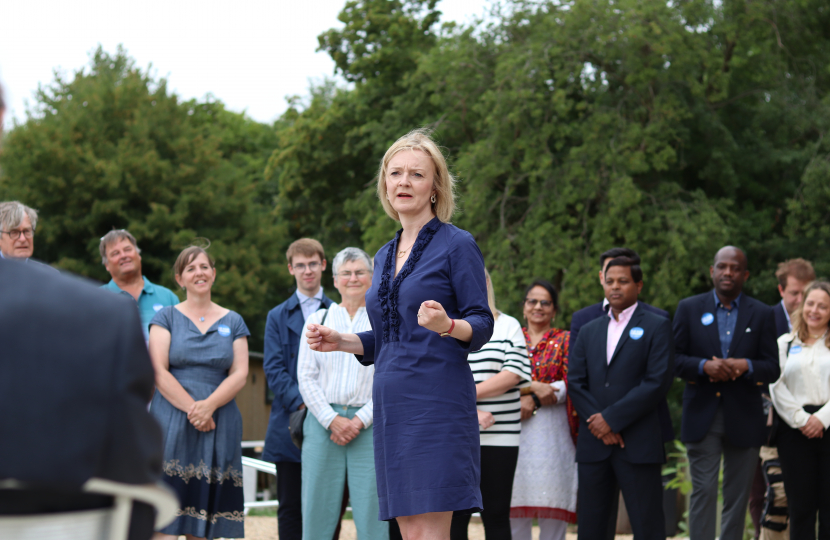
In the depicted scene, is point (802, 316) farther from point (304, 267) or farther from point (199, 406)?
point (199, 406)

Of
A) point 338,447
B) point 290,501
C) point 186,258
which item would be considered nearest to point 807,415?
point 338,447

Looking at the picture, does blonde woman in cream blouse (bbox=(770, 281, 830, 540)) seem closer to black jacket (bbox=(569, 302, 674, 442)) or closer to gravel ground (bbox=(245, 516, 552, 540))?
black jacket (bbox=(569, 302, 674, 442))

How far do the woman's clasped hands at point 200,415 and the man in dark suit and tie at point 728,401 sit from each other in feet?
10.6

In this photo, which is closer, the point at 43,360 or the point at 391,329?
the point at 43,360

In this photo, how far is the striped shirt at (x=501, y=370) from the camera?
5223mm

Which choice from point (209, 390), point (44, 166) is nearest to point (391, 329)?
point (209, 390)

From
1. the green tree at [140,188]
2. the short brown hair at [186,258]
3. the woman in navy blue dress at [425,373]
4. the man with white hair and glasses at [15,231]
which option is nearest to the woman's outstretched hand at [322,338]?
the woman in navy blue dress at [425,373]

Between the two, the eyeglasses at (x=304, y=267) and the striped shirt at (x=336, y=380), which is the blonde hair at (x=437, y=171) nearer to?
the striped shirt at (x=336, y=380)

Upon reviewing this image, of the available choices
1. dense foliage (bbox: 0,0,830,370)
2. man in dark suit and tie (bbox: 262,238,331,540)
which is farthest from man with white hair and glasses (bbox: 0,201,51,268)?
dense foliage (bbox: 0,0,830,370)

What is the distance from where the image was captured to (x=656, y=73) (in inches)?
549

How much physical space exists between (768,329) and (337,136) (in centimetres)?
1558

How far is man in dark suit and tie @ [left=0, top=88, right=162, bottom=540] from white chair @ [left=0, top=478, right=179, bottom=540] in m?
0.01

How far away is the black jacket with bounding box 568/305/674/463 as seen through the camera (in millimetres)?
5090

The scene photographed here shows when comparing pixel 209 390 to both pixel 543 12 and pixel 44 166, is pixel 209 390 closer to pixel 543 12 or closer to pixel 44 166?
pixel 543 12
